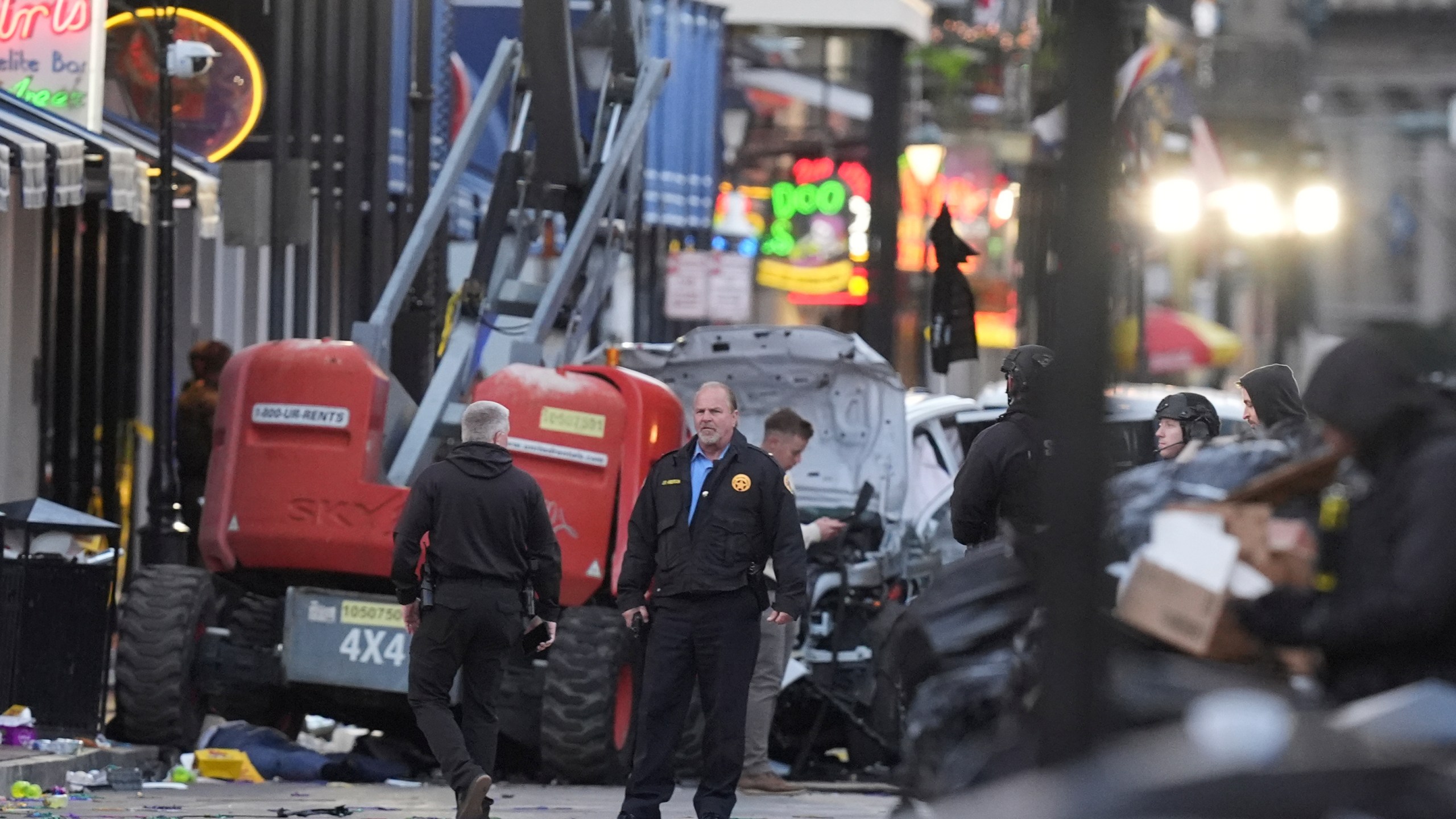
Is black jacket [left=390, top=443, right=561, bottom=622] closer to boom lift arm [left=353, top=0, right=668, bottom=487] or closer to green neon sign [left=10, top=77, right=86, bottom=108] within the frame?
boom lift arm [left=353, top=0, right=668, bottom=487]

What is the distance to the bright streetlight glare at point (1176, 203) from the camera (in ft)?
120

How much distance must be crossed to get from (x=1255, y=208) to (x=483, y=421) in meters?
27.8

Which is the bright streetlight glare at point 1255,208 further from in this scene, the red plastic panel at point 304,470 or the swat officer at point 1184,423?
the red plastic panel at point 304,470

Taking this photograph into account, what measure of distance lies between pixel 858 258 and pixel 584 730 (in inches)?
1155

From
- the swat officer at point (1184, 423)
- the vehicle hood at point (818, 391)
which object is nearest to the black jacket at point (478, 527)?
the swat officer at point (1184, 423)

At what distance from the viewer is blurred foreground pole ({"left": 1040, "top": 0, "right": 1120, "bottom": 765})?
172 inches

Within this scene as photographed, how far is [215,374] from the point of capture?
1644cm

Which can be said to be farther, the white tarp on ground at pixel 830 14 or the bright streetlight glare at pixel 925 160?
the white tarp on ground at pixel 830 14

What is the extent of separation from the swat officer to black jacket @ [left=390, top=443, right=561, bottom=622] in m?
3.03

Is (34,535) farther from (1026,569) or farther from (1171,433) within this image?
(1026,569)

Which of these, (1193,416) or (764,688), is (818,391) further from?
(1193,416)

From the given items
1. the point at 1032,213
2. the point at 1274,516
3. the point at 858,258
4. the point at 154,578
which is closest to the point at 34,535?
the point at 154,578

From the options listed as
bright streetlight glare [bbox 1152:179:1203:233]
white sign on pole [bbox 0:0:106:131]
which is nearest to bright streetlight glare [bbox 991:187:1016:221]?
bright streetlight glare [bbox 1152:179:1203:233]

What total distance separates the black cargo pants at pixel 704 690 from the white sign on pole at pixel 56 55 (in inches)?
280
